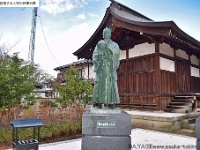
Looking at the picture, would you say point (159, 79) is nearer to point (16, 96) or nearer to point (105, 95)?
point (105, 95)

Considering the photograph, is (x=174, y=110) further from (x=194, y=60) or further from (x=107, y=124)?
(x=107, y=124)

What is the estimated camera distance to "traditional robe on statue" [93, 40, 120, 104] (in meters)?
5.25

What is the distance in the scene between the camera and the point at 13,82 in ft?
29.2

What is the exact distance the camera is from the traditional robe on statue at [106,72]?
5.25 metres

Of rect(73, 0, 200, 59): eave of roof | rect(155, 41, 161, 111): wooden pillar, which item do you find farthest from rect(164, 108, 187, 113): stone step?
rect(73, 0, 200, 59): eave of roof

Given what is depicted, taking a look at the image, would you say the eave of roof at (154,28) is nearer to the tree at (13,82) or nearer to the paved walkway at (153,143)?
the paved walkway at (153,143)

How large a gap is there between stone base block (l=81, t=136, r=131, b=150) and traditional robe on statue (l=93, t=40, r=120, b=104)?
92cm

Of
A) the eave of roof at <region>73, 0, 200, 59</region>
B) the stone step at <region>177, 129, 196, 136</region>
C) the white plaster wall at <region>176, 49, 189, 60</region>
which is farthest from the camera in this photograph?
A: the white plaster wall at <region>176, 49, 189, 60</region>

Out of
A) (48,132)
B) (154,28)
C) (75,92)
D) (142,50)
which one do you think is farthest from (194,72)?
(48,132)

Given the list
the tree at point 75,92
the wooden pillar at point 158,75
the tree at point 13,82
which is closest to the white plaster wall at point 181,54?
the wooden pillar at point 158,75

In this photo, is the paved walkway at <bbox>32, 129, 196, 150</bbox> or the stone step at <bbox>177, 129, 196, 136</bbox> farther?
the stone step at <bbox>177, 129, 196, 136</bbox>

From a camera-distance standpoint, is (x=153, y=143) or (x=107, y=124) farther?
(x=153, y=143)

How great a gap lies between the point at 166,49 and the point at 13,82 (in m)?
8.36

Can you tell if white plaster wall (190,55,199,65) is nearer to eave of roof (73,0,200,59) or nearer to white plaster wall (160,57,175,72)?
eave of roof (73,0,200,59)
